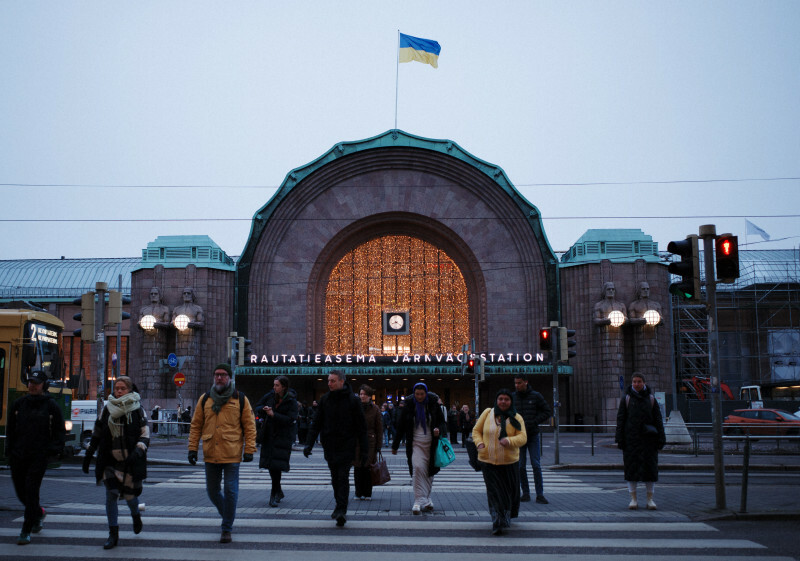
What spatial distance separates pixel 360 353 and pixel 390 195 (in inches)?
332

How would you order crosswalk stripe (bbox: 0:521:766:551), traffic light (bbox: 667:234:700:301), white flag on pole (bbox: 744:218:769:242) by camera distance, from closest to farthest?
crosswalk stripe (bbox: 0:521:766:551)
traffic light (bbox: 667:234:700:301)
white flag on pole (bbox: 744:218:769:242)

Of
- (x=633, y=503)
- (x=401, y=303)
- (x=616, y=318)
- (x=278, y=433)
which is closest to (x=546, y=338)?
(x=633, y=503)

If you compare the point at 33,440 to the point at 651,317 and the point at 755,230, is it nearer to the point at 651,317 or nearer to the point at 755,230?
the point at 651,317

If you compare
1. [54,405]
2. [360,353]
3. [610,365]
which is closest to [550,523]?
[54,405]

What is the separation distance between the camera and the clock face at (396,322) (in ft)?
140

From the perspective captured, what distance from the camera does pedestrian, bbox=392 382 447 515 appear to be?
1095cm

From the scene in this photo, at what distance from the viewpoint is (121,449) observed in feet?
28.7

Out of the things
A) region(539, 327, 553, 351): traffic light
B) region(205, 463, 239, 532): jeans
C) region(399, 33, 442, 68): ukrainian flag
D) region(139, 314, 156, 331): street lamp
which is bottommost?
region(205, 463, 239, 532): jeans

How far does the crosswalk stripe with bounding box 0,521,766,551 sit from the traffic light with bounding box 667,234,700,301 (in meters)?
3.96

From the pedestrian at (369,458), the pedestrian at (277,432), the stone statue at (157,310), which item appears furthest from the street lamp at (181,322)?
the pedestrian at (277,432)

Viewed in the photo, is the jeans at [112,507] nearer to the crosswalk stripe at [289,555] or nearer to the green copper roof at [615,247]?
the crosswalk stripe at [289,555]

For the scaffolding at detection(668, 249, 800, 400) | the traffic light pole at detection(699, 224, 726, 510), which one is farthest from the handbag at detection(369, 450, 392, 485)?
the scaffolding at detection(668, 249, 800, 400)

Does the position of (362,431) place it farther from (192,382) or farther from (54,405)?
(192,382)

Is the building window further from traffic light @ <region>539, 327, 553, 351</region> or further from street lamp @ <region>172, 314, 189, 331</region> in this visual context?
traffic light @ <region>539, 327, 553, 351</region>
